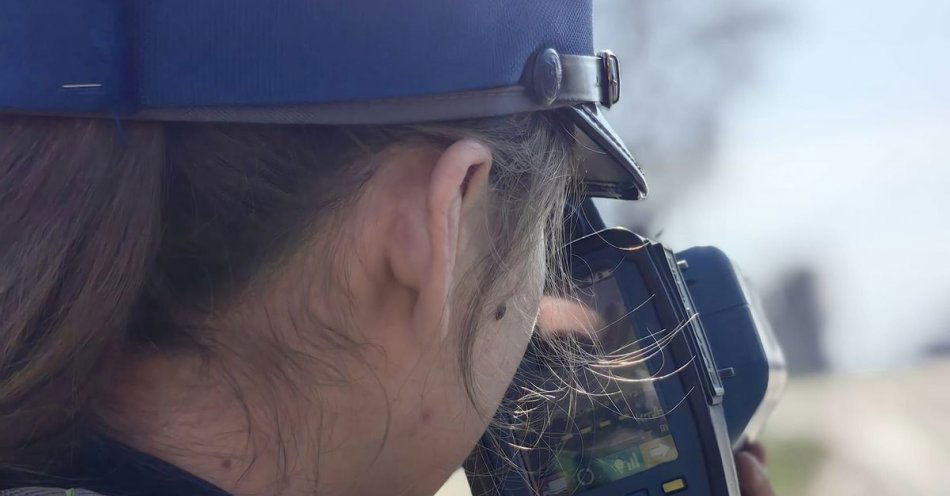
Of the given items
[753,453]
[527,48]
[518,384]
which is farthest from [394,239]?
[753,453]

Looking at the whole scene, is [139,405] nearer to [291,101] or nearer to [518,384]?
[291,101]

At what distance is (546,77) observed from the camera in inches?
33.0

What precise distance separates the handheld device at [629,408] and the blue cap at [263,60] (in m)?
0.44

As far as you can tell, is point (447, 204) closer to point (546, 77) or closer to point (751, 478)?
point (546, 77)

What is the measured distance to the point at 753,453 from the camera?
58.1 inches

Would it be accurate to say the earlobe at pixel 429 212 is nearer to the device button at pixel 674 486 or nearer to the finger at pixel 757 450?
the device button at pixel 674 486

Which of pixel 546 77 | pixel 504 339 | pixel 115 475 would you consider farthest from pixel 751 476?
pixel 115 475

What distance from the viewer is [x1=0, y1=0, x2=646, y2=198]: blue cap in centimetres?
72

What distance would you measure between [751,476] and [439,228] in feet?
2.61

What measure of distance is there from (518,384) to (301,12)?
20.9 inches

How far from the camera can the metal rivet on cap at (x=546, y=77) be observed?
32.9 inches

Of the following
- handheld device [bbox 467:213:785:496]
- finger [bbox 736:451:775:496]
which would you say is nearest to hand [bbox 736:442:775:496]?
finger [bbox 736:451:775:496]

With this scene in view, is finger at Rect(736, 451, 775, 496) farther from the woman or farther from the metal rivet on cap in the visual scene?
the metal rivet on cap

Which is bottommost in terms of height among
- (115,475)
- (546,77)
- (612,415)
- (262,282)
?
(612,415)
